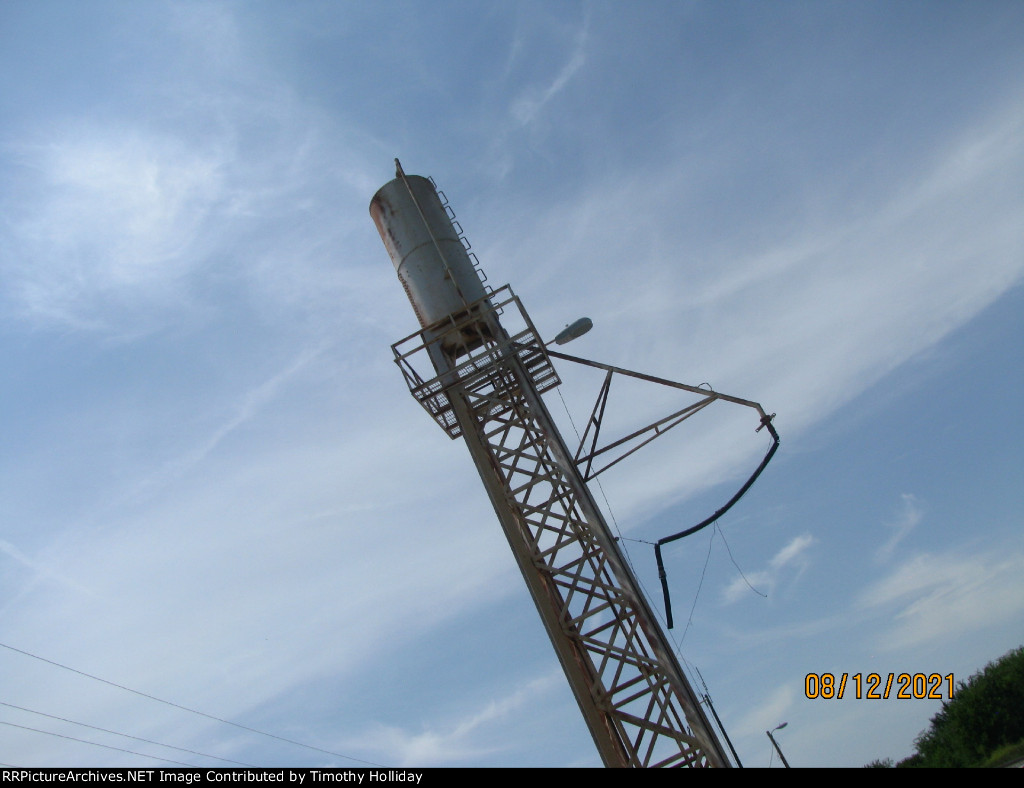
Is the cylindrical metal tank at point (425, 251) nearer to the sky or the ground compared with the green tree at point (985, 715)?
nearer to the sky

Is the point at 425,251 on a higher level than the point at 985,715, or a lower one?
higher

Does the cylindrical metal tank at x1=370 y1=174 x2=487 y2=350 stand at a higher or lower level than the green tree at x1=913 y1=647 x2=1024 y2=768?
higher

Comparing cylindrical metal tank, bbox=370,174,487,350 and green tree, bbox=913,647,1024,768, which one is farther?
green tree, bbox=913,647,1024,768

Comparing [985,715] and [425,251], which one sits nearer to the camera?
[425,251]

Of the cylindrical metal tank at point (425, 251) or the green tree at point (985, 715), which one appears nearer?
the cylindrical metal tank at point (425, 251)

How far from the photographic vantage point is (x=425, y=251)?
1442cm

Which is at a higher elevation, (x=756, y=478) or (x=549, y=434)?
(x=549, y=434)

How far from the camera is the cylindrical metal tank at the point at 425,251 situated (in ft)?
45.4

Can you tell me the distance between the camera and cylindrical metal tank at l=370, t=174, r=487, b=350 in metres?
13.9
